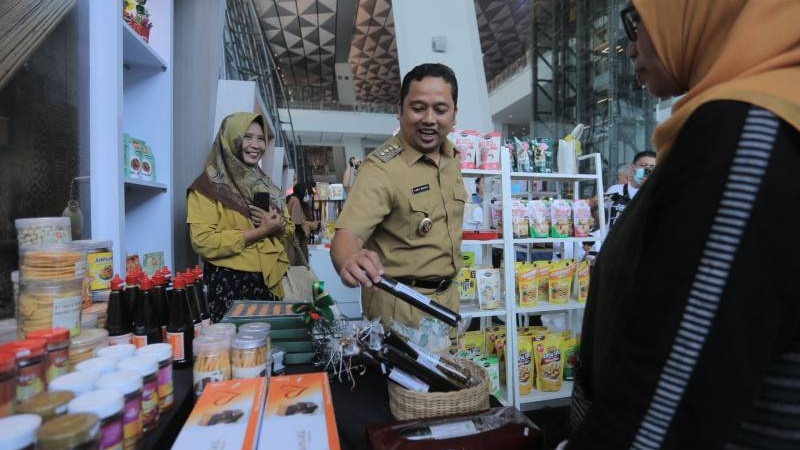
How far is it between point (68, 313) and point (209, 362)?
315 mm

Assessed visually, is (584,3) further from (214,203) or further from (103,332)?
(103,332)

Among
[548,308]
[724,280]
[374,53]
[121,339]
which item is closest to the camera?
[724,280]

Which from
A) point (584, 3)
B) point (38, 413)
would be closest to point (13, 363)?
point (38, 413)

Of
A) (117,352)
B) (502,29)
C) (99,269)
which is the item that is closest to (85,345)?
(117,352)

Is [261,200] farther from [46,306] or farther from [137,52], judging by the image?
[46,306]

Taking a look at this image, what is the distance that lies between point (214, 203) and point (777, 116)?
2.24 metres

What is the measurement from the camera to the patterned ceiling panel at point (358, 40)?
1416 cm

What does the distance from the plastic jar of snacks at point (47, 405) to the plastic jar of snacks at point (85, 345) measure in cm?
23

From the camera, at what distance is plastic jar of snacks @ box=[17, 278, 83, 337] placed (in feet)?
2.96

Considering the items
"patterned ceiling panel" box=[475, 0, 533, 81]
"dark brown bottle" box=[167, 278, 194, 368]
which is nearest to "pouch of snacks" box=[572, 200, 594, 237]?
"dark brown bottle" box=[167, 278, 194, 368]

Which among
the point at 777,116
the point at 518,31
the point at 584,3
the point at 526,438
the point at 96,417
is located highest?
the point at 518,31

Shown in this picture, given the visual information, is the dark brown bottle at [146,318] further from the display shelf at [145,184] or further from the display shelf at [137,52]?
the display shelf at [137,52]

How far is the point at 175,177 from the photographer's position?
8.91 ft

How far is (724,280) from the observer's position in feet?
1.56
